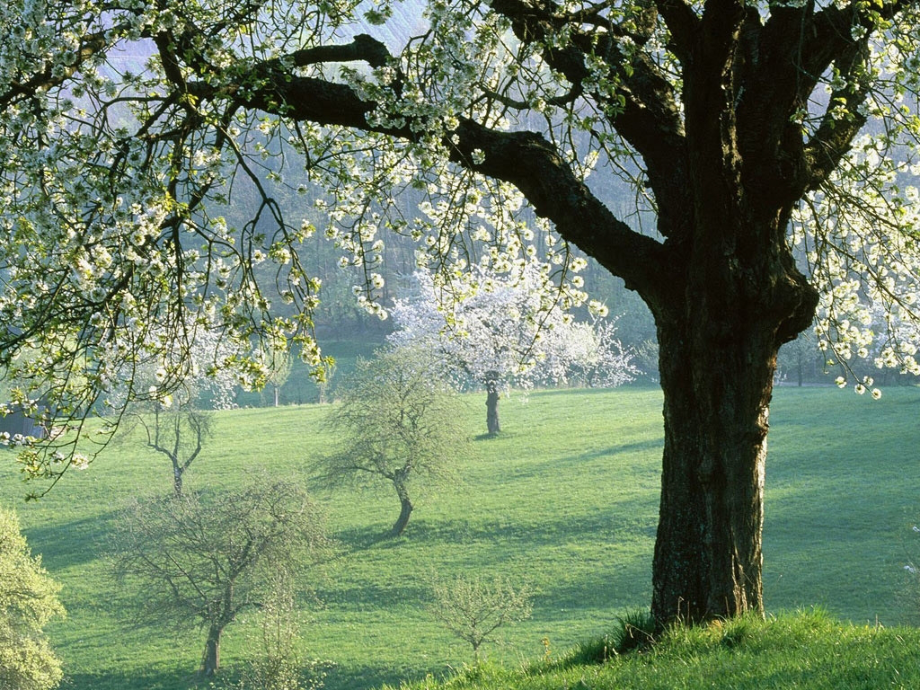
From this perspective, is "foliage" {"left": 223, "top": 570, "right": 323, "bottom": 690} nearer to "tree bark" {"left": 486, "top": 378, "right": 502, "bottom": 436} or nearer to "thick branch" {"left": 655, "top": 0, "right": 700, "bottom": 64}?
"tree bark" {"left": 486, "top": 378, "right": 502, "bottom": 436}

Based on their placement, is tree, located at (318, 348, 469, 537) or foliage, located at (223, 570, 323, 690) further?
tree, located at (318, 348, 469, 537)

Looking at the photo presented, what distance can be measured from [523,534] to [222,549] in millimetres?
11462

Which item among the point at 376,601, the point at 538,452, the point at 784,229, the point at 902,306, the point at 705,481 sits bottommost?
the point at 376,601

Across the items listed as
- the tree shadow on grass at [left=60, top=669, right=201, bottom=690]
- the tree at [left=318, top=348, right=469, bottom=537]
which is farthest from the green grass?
the tree at [left=318, top=348, right=469, bottom=537]

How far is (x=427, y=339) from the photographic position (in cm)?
4912

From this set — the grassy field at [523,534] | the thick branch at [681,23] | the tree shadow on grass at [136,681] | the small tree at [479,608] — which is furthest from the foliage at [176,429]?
the thick branch at [681,23]

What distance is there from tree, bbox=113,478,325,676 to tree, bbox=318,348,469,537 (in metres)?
5.30

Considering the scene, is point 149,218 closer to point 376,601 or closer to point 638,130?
point 638,130

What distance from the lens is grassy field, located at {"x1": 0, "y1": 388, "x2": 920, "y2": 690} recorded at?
2711 cm

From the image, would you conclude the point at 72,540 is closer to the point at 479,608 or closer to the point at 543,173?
the point at 479,608

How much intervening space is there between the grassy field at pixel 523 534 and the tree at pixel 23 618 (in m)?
1.02

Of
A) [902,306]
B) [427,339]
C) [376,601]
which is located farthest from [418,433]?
[902,306]

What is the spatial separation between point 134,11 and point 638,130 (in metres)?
3.53

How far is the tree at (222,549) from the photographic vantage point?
30.4 metres
